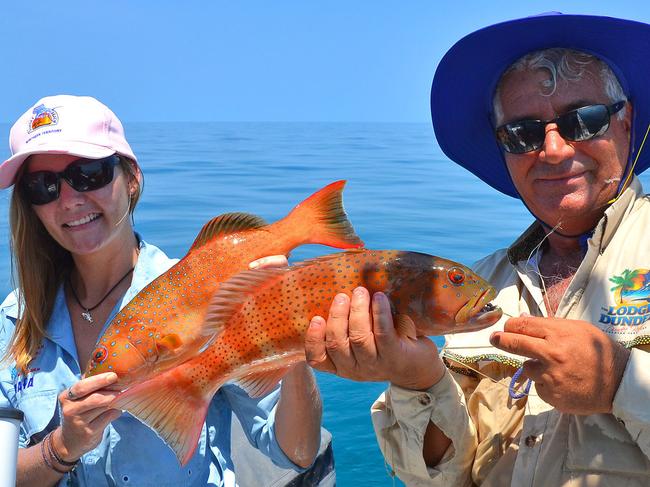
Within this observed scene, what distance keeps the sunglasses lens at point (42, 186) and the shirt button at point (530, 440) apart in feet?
6.64

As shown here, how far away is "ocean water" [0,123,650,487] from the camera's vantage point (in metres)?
6.59

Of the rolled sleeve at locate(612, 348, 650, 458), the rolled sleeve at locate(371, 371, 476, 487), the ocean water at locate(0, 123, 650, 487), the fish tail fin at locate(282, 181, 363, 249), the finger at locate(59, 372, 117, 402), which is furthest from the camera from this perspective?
the ocean water at locate(0, 123, 650, 487)

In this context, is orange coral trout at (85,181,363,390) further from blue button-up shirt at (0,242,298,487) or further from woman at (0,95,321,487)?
blue button-up shirt at (0,242,298,487)

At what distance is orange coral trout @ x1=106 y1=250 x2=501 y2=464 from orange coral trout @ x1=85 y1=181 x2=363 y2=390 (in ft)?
0.22

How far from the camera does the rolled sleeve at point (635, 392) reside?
6.07ft

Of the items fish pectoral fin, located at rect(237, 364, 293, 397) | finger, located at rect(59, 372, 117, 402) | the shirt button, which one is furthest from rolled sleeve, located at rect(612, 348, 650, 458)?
finger, located at rect(59, 372, 117, 402)

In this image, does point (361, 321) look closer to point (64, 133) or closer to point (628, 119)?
point (628, 119)

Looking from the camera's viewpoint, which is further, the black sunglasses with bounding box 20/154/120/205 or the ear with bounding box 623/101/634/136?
the black sunglasses with bounding box 20/154/120/205

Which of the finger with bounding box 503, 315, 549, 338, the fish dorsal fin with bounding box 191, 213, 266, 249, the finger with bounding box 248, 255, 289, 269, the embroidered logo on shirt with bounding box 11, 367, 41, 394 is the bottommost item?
the embroidered logo on shirt with bounding box 11, 367, 41, 394

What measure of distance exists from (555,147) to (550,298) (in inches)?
21.7

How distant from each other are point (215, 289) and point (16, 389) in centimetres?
142

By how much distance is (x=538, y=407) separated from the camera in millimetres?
2326

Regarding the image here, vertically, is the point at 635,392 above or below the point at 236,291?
below

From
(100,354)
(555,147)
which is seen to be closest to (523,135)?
(555,147)
